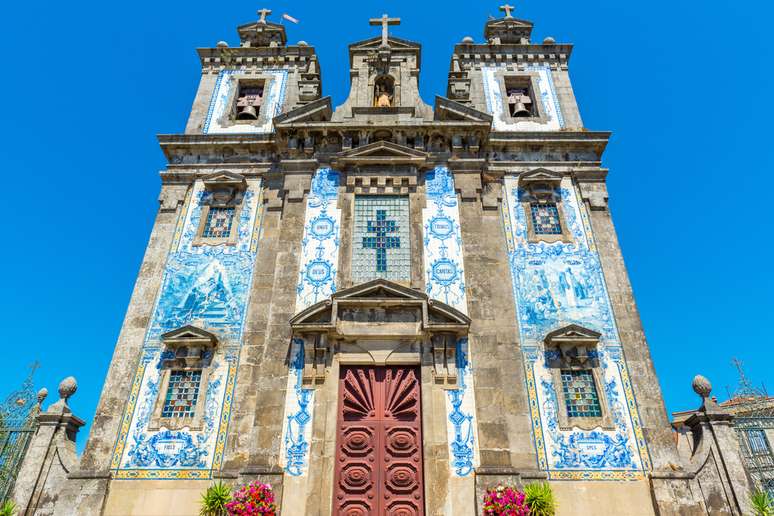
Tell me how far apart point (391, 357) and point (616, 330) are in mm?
5823

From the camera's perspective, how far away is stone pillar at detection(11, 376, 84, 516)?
12.0 m

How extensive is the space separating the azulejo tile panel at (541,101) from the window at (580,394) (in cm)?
842

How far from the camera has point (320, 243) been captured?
14.9m

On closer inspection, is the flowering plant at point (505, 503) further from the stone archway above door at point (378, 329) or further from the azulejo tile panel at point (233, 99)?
the azulejo tile panel at point (233, 99)

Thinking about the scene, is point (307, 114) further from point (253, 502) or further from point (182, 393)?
point (253, 502)

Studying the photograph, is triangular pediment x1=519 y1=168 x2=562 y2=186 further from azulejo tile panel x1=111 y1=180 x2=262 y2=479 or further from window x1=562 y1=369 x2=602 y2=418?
azulejo tile panel x1=111 y1=180 x2=262 y2=479

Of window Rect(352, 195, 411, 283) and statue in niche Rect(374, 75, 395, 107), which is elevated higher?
statue in niche Rect(374, 75, 395, 107)

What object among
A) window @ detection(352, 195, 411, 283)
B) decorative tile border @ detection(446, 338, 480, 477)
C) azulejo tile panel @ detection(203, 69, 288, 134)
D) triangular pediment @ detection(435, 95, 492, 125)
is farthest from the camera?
azulejo tile panel @ detection(203, 69, 288, 134)

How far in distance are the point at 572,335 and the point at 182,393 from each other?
9.56 meters

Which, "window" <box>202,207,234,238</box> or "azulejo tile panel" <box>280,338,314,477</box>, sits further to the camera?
"window" <box>202,207,234,238</box>

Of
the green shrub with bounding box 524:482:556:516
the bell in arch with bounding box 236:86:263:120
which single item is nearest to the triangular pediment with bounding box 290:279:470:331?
the green shrub with bounding box 524:482:556:516

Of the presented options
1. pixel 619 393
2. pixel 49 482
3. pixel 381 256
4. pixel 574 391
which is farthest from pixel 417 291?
pixel 49 482

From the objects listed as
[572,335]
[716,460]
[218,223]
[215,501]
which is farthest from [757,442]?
[218,223]

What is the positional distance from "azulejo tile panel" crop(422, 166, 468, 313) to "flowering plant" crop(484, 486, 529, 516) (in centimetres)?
427
